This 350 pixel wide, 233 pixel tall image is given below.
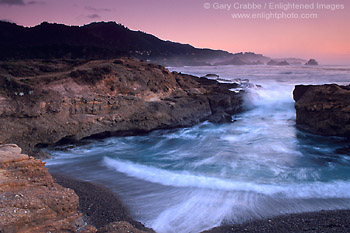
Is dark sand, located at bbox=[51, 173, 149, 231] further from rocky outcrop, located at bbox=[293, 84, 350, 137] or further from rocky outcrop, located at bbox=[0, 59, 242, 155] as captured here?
rocky outcrop, located at bbox=[293, 84, 350, 137]

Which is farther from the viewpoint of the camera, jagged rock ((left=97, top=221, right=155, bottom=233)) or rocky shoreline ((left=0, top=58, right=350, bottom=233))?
rocky shoreline ((left=0, top=58, right=350, bottom=233))

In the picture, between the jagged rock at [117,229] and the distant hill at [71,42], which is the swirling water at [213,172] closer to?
the jagged rock at [117,229]

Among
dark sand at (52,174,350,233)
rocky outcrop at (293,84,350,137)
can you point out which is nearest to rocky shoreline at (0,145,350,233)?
dark sand at (52,174,350,233)

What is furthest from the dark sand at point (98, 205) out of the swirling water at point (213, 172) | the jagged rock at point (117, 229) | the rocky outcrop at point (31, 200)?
the jagged rock at point (117, 229)

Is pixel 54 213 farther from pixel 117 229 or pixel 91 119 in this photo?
pixel 91 119

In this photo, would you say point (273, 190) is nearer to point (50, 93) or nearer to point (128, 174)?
point (128, 174)

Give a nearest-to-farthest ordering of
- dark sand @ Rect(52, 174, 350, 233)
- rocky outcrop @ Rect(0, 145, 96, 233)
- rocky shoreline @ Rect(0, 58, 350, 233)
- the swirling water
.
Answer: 1. rocky outcrop @ Rect(0, 145, 96, 233)
2. rocky shoreline @ Rect(0, 58, 350, 233)
3. dark sand @ Rect(52, 174, 350, 233)
4. the swirling water

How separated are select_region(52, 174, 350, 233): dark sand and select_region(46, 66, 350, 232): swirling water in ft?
0.90

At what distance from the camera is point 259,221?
5355 millimetres

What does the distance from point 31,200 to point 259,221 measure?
4.13m

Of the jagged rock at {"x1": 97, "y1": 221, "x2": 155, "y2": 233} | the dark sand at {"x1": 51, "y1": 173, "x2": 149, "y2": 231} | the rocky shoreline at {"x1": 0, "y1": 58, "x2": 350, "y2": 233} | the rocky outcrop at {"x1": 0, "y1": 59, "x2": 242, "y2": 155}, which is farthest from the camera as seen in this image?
the rocky outcrop at {"x1": 0, "y1": 59, "x2": 242, "y2": 155}

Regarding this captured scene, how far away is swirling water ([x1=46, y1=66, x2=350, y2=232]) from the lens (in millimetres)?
5898

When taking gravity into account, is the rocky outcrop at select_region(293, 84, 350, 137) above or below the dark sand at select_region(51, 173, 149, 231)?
above

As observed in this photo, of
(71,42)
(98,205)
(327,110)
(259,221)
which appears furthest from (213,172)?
(71,42)
